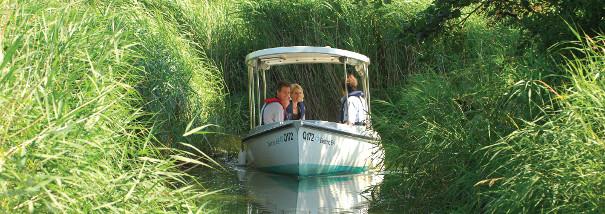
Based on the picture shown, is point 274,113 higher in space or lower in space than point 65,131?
higher

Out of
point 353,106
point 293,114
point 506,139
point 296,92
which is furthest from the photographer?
point 293,114

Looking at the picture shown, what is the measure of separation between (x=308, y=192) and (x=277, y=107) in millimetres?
2382

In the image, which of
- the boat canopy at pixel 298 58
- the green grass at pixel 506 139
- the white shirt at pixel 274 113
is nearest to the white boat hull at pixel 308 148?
the white shirt at pixel 274 113

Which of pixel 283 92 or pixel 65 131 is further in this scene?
pixel 283 92

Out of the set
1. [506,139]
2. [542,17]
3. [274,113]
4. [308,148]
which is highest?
[542,17]

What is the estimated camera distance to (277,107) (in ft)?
49.1

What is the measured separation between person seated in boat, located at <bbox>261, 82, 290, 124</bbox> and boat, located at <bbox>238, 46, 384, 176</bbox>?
0.24 metres

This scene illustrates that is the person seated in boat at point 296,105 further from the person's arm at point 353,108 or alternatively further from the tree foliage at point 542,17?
the tree foliage at point 542,17

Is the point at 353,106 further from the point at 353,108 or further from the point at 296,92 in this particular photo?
the point at 296,92

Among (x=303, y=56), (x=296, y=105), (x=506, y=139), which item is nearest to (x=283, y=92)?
(x=296, y=105)

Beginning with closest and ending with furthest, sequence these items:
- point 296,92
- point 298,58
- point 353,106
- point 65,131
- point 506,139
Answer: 1. point 65,131
2. point 506,139
3. point 353,106
4. point 296,92
5. point 298,58

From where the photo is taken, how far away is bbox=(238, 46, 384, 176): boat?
46.4 ft

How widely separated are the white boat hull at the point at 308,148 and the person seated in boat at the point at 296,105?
73cm

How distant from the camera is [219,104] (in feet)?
55.4
